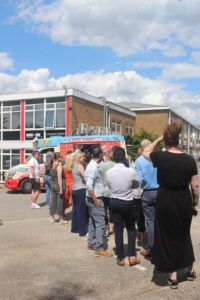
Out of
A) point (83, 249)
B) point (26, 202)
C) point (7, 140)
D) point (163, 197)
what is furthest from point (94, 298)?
point (7, 140)

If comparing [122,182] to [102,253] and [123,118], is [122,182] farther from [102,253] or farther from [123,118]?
[123,118]

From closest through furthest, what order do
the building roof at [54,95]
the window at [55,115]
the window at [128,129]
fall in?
the building roof at [54,95] → the window at [55,115] → the window at [128,129]

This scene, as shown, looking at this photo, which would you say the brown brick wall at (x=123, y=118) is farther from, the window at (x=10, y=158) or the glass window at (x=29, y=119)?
the window at (x=10, y=158)

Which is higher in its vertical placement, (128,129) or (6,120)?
(6,120)

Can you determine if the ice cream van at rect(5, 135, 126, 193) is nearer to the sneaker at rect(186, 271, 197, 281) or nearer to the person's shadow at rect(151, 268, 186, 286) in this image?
the person's shadow at rect(151, 268, 186, 286)

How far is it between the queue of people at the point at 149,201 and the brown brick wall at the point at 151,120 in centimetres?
4106

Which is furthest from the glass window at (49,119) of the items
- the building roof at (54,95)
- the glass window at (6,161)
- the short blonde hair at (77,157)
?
the short blonde hair at (77,157)

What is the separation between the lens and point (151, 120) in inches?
1956

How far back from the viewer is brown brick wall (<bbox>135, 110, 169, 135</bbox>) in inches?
1946

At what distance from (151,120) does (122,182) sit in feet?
145

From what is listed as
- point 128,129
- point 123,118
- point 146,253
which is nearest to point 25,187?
point 146,253

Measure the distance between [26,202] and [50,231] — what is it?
6167 millimetres

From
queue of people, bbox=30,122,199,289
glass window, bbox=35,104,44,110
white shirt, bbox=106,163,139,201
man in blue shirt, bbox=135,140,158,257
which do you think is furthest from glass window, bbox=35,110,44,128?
white shirt, bbox=106,163,139,201

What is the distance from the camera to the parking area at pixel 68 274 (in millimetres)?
5086
